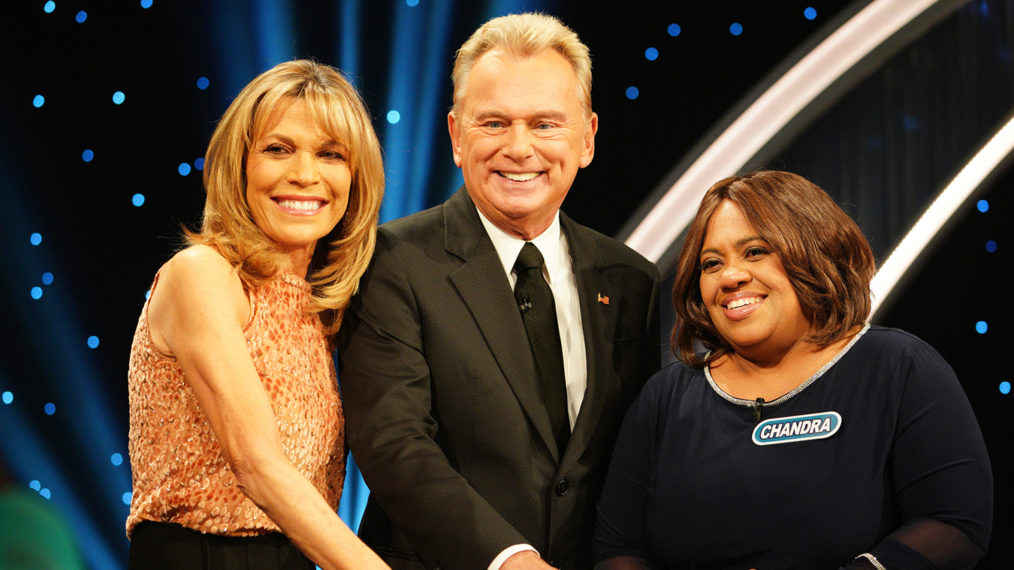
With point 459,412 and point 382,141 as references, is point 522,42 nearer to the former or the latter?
point 459,412

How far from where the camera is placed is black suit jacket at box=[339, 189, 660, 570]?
2.07 m

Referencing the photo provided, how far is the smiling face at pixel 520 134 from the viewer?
2.39 meters

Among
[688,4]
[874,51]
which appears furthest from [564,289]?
[874,51]

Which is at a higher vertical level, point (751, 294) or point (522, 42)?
point (522, 42)

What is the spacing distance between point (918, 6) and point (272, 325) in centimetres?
305

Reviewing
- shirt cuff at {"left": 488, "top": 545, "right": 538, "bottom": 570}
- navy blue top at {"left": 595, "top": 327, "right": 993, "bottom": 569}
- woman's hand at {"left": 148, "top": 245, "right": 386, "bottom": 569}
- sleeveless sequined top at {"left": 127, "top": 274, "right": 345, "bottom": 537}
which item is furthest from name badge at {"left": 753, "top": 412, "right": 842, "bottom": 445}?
A: sleeveless sequined top at {"left": 127, "top": 274, "right": 345, "bottom": 537}

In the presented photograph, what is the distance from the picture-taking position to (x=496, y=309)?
2.31m

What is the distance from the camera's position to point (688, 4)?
3.82 meters

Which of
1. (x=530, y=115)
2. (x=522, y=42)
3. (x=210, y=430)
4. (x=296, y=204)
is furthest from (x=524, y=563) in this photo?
(x=522, y=42)

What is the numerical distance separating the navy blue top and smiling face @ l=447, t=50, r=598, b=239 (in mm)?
685

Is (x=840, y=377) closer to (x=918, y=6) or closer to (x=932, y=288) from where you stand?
(x=932, y=288)

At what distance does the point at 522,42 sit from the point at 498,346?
2.57 ft

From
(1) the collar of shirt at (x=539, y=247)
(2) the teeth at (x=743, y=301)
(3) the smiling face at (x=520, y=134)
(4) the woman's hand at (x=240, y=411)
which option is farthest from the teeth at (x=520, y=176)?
(4) the woman's hand at (x=240, y=411)

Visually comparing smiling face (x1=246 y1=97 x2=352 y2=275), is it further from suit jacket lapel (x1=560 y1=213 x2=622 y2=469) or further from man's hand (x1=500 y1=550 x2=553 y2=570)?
man's hand (x1=500 y1=550 x2=553 y2=570)
